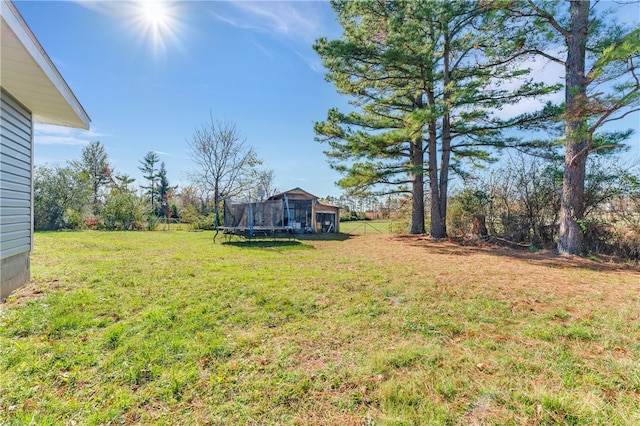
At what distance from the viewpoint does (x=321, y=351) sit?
2441 millimetres

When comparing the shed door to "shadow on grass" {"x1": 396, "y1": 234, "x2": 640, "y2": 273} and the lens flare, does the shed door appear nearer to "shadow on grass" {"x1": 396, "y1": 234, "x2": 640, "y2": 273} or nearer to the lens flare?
"shadow on grass" {"x1": 396, "y1": 234, "x2": 640, "y2": 273}

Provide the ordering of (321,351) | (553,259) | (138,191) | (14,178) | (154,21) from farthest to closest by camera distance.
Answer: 1. (138,191)
2. (553,259)
3. (154,21)
4. (14,178)
5. (321,351)

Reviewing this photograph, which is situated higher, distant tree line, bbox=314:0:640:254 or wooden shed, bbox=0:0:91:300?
distant tree line, bbox=314:0:640:254

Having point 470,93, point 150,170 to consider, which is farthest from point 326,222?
point 150,170

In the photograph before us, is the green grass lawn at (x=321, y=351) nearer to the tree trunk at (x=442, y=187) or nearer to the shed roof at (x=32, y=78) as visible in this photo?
the shed roof at (x=32, y=78)

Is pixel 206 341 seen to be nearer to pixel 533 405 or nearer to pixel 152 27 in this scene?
pixel 533 405

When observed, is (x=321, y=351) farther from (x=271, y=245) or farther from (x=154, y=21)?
(x=271, y=245)

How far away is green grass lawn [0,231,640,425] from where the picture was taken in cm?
172

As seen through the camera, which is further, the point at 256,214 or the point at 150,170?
the point at 150,170

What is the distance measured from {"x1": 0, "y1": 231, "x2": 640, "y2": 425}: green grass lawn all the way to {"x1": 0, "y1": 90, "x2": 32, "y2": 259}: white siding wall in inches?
31.6

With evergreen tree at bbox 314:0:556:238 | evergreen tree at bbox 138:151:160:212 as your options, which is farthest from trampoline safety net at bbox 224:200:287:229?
evergreen tree at bbox 138:151:160:212

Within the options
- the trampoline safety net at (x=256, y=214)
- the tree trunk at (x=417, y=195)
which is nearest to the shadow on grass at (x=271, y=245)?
the trampoline safety net at (x=256, y=214)

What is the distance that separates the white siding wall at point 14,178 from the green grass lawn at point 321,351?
802 mm

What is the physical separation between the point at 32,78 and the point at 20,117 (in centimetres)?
123
